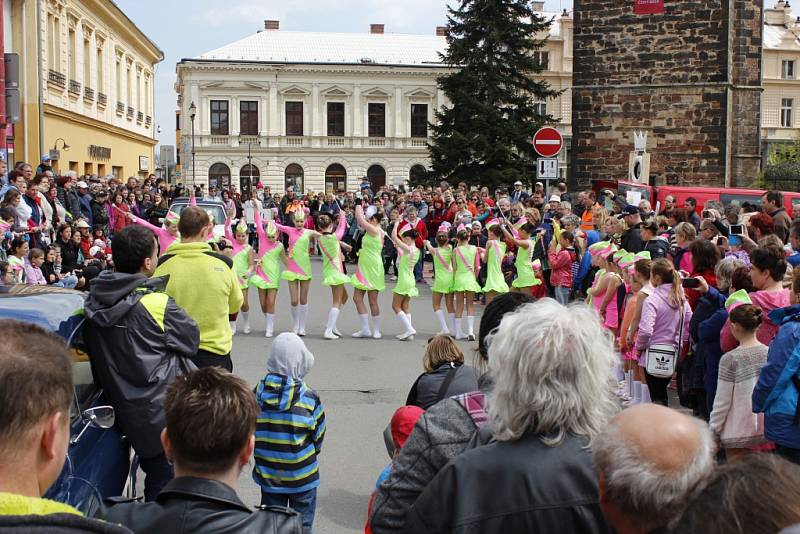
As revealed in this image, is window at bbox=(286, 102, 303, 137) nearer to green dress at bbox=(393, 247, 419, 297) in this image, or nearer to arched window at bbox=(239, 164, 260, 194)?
arched window at bbox=(239, 164, 260, 194)

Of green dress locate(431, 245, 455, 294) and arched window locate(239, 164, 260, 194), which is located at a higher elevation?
arched window locate(239, 164, 260, 194)

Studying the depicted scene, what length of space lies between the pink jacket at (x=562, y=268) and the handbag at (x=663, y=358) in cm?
541

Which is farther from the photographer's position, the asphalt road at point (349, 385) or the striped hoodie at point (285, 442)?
the asphalt road at point (349, 385)

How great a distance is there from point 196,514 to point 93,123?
3516 centimetres

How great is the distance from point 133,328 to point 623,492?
3292 mm

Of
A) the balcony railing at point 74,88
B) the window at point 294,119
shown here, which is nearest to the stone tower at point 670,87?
the balcony railing at point 74,88

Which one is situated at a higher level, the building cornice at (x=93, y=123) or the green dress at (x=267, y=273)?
the building cornice at (x=93, y=123)

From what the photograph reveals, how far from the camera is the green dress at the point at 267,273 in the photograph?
13.5 metres

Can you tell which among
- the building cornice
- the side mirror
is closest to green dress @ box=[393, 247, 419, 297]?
the side mirror

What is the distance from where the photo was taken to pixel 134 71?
149 feet

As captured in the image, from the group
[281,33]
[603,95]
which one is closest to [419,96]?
[281,33]

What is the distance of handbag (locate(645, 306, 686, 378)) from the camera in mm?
8227

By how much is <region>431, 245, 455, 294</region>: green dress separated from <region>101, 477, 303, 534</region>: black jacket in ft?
35.5

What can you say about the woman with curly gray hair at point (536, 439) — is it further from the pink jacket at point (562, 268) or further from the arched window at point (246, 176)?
the arched window at point (246, 176)
